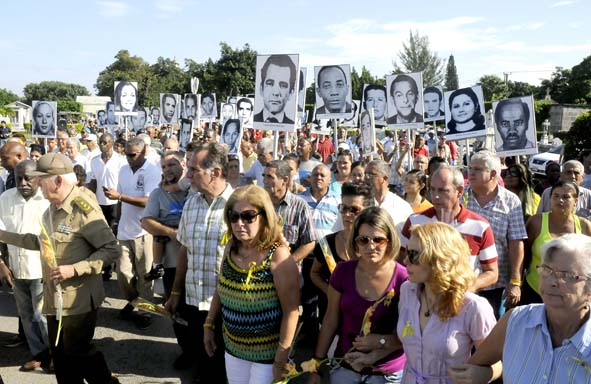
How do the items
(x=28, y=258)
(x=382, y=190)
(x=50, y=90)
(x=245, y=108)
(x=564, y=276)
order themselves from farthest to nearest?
(x=50, y=90) < (x=245, y=108) < (x=382, y=190) < (x=28, y=258) < (x=564, y=276)

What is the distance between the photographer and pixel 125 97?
14.3 m

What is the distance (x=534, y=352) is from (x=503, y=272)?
2425 millimetres

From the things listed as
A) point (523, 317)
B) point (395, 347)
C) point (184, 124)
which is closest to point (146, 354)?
point (395, 347)

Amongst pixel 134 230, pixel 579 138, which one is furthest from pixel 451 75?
pixel 134 230

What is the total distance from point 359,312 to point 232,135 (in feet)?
25.1

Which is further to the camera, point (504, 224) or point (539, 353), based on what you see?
point (504, 224)

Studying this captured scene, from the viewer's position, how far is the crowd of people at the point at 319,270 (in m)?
2.30

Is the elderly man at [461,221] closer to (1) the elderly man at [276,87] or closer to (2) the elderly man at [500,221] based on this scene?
(2) the elderly man at [500,221]

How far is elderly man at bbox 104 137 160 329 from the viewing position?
608 centimetres

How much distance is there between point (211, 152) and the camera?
3.79 meters

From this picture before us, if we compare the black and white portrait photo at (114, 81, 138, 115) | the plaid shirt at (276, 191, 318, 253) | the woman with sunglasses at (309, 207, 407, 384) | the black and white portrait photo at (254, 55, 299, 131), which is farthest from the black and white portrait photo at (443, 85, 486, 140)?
the black and white portrait photo at (114, 81, 138, 115)

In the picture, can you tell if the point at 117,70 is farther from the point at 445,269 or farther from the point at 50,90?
the point at 445,269

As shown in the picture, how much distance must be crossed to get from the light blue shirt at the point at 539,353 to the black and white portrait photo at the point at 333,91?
8.01 meters

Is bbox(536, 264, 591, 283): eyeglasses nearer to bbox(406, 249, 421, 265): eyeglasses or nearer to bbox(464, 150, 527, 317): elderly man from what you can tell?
bbox(406, 249, 421, 265): eyeglasses
